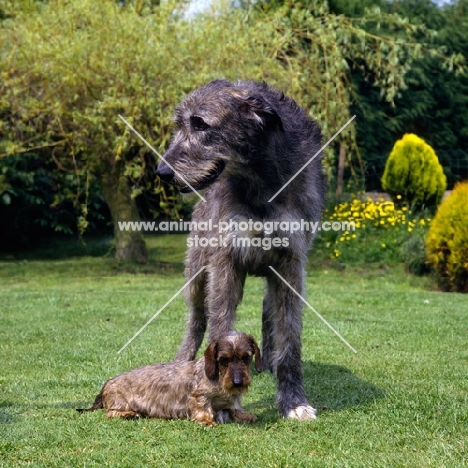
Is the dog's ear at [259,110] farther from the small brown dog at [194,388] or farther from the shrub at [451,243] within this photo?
the shrub at [451,243]

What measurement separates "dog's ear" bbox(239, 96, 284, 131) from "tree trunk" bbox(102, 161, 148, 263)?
9558 mm

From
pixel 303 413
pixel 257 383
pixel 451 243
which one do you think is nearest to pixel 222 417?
pixel 303 413

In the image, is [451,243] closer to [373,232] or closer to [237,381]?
[373,232]

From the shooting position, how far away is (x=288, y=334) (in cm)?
547

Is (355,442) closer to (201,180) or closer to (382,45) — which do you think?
(201,180)

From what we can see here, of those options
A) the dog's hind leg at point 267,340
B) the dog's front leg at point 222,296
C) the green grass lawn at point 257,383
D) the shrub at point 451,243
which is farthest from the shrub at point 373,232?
the dog's front leg at point 222,296

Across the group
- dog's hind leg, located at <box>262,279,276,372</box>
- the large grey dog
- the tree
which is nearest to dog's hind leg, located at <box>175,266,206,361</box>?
dog's hind leg, located at <box>262,279,276,372</box>

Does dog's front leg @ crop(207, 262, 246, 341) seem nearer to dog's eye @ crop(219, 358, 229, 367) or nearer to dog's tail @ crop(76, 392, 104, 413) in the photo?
dog's eye @ crop(219, 358, 229, 367)

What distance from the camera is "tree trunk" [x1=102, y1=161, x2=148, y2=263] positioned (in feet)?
49.6

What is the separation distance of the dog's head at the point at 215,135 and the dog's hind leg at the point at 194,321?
4.93 ft

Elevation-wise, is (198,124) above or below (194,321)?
above

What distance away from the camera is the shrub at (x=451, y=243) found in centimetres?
1211

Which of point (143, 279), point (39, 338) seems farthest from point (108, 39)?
point (39, 338)

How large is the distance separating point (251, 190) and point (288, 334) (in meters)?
1.01
